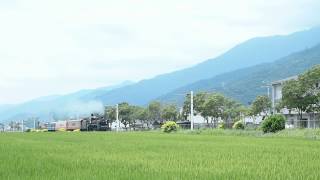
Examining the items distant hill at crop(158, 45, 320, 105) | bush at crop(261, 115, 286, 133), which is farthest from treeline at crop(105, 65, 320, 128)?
distant hill at crop(158, 45, 320, 105)

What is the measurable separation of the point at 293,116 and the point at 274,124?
3484cm

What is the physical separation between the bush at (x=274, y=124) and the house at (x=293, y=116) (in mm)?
8673

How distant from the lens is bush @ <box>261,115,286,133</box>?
44125mm

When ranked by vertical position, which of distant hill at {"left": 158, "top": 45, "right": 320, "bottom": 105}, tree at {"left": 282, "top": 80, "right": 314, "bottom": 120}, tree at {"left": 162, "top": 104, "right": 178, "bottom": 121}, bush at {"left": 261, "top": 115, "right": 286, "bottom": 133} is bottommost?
bush at {"left": 261, "top": 115, "right": 286, "bottom": 133}

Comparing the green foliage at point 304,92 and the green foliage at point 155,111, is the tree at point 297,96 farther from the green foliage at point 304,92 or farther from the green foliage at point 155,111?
the green foliage at point 155,111

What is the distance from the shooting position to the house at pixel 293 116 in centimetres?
5615

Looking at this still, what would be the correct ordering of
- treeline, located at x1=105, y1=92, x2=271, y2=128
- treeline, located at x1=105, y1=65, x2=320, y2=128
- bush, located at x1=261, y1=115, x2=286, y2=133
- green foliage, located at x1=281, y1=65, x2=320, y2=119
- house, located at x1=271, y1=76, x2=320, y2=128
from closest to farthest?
bush, located at x1=261, y1=115, x2=286, y2=133 → house, located at x1=271, y1=76, x2=320, y2=128 → green foliage, located at x1=281, y1=65, x2=320, y2=119 → treeline, located at x1=105, y1=65, x2=320, y2=128 → treeline, located at x1=105, y1=92, x2=271, y2=128

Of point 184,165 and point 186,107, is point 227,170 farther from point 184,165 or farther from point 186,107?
point 186,107

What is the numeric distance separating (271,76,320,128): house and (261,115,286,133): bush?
341 inches

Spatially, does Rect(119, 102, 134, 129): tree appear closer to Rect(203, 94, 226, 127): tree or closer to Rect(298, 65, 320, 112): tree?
Rect(203, 94, 226, 127): tree

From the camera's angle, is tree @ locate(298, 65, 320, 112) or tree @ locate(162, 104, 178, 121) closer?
tree @ locate(298, 65, 320, 112)

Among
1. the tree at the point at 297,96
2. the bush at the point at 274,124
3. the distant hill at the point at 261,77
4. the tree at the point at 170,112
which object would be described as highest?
the distant hill at the point at 261,77

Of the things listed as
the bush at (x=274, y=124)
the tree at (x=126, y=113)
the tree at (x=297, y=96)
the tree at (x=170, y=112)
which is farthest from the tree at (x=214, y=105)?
the bush at (x=274, y=124)

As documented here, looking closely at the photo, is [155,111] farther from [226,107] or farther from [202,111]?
[202,111]
